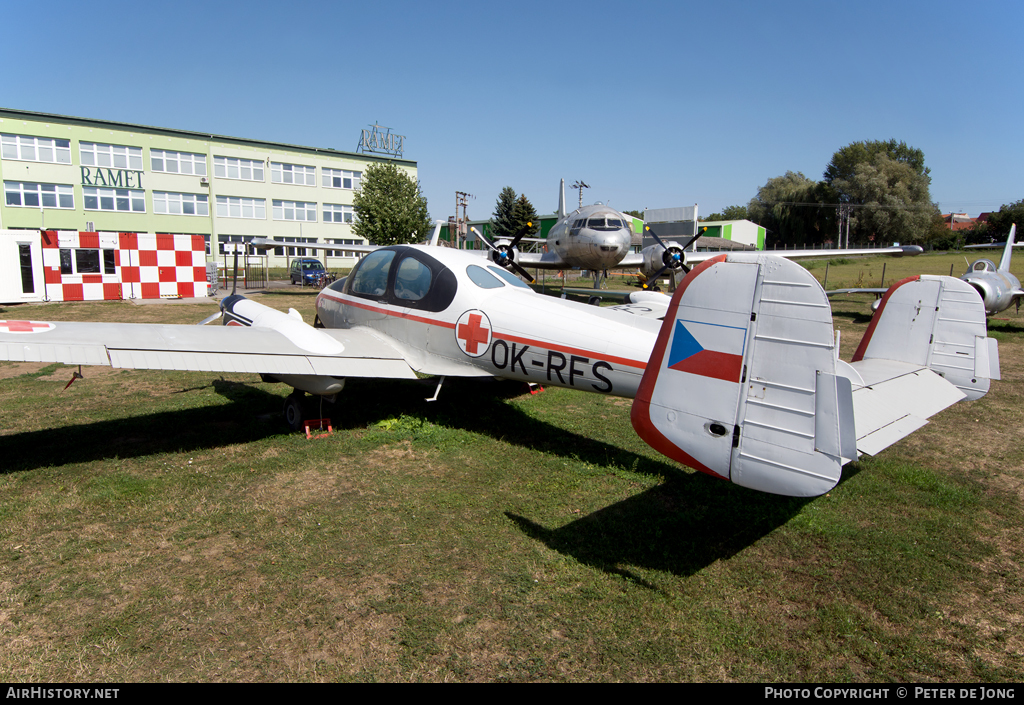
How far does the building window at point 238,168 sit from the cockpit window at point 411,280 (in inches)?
1898

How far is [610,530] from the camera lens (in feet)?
14.7

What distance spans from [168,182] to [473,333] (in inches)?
1945

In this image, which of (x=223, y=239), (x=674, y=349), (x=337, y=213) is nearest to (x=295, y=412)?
(x=674, y=349)

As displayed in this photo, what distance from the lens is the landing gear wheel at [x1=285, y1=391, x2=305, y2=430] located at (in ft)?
23.1

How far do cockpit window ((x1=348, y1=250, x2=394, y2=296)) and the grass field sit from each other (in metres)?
2.12

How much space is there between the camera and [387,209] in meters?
39.3

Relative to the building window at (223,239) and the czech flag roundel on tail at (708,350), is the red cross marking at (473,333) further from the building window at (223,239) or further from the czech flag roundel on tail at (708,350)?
the building window at (223,239)

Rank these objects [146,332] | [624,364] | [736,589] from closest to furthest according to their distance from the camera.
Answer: [736,589] < [624,364] < [146,332]

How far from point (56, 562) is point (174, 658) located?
1.76 metres

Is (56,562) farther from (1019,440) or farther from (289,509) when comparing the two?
(1019,440)

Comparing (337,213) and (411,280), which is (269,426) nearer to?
(411,280)

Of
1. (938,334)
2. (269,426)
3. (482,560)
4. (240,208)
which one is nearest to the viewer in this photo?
(482,560)

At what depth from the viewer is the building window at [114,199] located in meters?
42.1

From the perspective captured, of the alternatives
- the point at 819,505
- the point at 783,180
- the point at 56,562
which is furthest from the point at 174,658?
the point at 783,180
